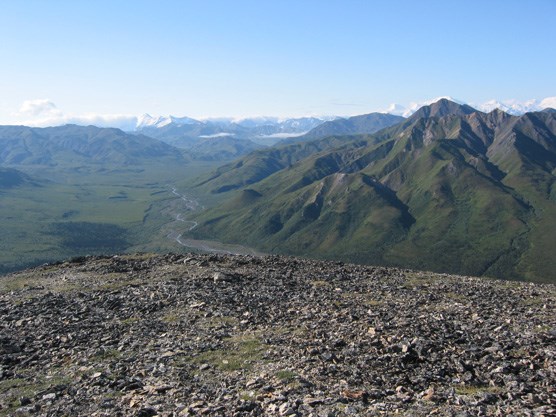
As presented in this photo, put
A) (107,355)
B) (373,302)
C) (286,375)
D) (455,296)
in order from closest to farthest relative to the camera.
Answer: (286,375), (107,355), (373,302), (455,296)

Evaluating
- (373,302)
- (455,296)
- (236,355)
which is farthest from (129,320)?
(455,296)

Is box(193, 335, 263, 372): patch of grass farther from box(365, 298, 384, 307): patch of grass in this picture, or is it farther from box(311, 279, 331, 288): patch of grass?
box(311, 279, 331, 288): patch of grass

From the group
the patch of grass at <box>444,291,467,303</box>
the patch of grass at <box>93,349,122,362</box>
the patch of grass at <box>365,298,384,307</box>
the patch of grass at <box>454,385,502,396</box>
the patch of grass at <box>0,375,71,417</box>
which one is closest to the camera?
the patch of grass at <box>454,385,502,396</box>

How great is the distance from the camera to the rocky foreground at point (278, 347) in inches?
862

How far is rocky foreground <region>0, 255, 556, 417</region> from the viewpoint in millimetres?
21906

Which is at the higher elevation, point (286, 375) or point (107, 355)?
point (286, 375)

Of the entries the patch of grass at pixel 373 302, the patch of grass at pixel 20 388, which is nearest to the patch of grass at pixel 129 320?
the patch of grass at pixel 20 388

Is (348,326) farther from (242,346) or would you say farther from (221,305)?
(221,305)

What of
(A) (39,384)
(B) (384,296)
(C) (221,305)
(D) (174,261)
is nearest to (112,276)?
(D) (174,261)

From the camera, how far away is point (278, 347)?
28828 mm

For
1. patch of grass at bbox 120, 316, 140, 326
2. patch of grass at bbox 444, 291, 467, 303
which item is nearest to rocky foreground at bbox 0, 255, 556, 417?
patch of grass at bbox 120, 316, 140, 326

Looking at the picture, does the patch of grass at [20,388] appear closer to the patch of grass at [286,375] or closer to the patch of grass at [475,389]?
→ the patch of grass at [286,375]

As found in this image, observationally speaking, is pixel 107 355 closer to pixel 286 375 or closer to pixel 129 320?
pixel 129 320

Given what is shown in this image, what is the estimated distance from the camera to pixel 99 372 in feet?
88.1
